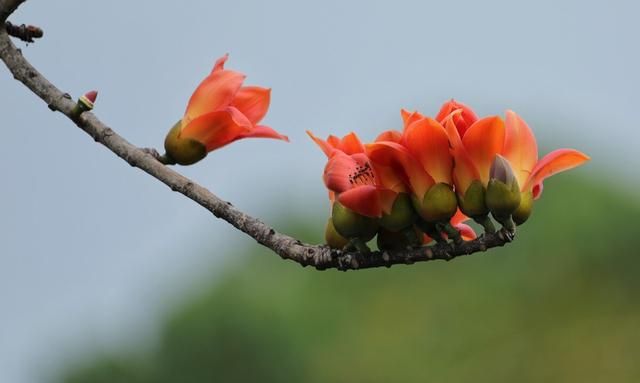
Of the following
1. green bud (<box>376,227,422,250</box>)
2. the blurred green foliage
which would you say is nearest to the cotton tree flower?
green bud (<box>376,227,422,250</box>)

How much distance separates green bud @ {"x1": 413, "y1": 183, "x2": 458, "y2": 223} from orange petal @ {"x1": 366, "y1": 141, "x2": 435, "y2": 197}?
12 millimetres

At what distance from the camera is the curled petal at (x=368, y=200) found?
6.79 feet

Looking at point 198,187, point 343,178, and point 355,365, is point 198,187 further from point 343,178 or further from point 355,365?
point 355,365

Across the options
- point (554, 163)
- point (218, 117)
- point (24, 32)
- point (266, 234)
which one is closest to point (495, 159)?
point (554, 163)

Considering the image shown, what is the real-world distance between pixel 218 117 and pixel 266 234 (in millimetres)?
302

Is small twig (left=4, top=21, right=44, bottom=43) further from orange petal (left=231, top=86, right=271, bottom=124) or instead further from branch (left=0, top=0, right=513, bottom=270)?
orange petal (left=231, top=86, right=271, bottom=124)

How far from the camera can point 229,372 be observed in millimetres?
18141

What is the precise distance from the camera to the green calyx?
6.79 feet

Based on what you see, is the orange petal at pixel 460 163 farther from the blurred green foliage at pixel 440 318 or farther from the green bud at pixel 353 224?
the blurred green foliage at pixel 440 318

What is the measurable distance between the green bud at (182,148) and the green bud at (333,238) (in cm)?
31

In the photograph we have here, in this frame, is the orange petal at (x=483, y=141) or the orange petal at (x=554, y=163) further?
the orange petal at (x=554, y=163)

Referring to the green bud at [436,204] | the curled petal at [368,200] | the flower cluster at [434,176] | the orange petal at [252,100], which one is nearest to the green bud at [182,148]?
the orange petal at [252,100]

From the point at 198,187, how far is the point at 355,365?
1647 centimetres

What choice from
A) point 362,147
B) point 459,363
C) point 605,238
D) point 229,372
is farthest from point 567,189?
point 362,147
